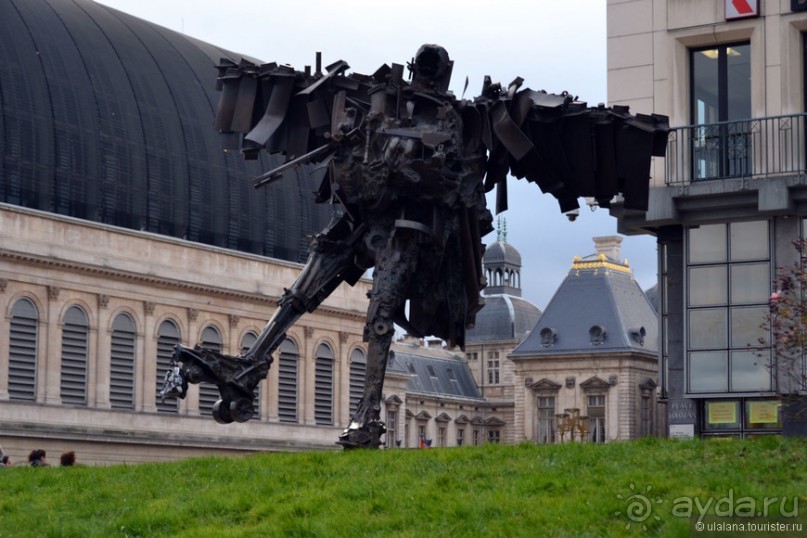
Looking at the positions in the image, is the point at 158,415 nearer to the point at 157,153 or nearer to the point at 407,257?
the point at 157,153

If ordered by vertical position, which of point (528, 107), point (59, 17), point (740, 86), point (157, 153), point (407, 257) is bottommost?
point (407, 257)

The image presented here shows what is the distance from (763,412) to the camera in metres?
31.1

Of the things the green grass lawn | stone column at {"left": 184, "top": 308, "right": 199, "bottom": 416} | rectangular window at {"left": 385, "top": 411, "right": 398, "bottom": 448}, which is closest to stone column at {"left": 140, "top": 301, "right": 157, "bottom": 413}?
stone column at {"left": 184, "top": 308, "right": 199, "bottom": 416}

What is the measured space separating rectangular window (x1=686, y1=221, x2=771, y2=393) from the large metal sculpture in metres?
11.4

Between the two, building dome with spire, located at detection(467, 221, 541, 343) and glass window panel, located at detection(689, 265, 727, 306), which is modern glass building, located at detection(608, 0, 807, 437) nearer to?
glass window panel, located at detection(689, 265, 727, 306)

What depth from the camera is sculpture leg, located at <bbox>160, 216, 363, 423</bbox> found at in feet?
58.3

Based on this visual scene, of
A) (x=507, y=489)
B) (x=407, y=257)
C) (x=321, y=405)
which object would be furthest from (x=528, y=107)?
(x=321, y=405)

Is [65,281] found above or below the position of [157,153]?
below

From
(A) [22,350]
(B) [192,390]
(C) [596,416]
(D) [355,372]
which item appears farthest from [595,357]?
(A) [22,350]

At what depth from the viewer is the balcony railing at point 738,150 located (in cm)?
3138

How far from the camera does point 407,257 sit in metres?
18.5

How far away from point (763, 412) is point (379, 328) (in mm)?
14728

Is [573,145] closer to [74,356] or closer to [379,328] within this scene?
[379,328]

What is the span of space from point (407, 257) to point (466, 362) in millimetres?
128096
